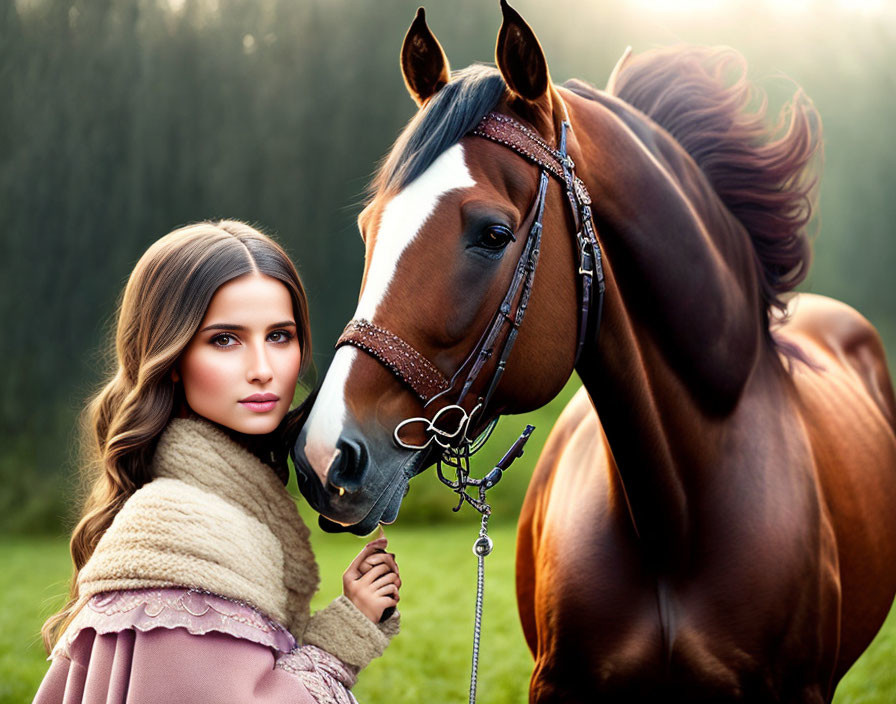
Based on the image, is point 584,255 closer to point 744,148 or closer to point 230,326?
point 230,326

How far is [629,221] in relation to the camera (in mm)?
1549

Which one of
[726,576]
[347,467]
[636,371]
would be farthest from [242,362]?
[726,576]

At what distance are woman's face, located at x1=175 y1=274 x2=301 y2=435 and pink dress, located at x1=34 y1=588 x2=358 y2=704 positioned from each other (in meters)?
0.29

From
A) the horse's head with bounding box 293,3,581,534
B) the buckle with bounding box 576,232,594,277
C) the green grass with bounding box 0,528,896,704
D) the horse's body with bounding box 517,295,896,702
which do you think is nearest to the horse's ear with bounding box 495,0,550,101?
the horse's head with bounding box 293,3,581,534

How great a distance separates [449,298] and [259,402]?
346 millimetres

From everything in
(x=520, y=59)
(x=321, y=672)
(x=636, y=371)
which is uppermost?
(x=520, y=59)

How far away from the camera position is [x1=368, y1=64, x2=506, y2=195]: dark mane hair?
133 centimetres

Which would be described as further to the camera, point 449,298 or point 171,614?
point 449,298

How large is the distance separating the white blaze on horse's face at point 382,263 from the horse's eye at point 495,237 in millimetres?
80

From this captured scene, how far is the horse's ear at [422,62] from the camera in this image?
1491 mm

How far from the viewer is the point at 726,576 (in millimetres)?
1665

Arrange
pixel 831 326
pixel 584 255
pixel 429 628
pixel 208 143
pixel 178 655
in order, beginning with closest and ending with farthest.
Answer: pixel 178 655, pixel 584 255, pixel 831 326, pixel 429 628, pixel 208 143

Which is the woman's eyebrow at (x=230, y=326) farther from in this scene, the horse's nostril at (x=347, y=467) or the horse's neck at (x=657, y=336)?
the horse's neck at (x=657, y=336)

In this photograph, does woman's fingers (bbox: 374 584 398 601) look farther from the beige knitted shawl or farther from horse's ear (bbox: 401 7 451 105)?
horse's ear (bbox: 401 7 451 105)
